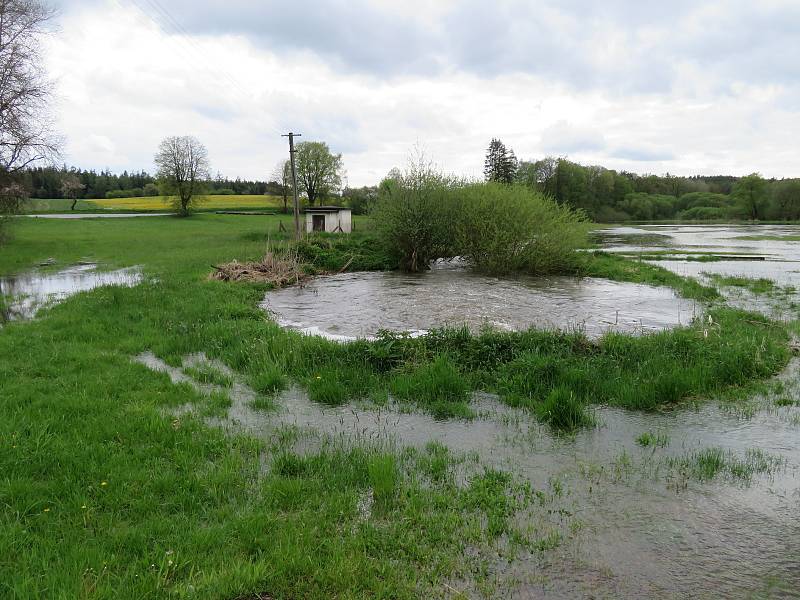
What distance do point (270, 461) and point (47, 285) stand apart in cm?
1824

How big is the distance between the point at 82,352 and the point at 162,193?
69.6m

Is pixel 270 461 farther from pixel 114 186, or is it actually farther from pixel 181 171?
pixel 114 186

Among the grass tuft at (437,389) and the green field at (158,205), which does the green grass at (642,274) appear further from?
the green field at (158,205)

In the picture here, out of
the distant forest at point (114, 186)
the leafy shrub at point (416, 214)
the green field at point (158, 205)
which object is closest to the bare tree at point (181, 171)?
the green field at point (158, 205)

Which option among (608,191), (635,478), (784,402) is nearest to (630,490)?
(635,478)

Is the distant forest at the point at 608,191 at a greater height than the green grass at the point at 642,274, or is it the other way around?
the distant forest at the point at 608,191

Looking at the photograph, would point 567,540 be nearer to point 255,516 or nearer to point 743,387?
point 255,516

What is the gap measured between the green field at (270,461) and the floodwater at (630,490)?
0.29m

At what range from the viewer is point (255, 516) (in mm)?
4363

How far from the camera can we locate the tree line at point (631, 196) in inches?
3664

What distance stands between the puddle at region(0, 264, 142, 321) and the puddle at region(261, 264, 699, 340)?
6.17 m

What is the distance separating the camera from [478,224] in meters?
25.0

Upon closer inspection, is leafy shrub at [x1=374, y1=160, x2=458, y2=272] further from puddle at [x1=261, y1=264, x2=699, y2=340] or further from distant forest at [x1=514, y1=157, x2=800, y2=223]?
distant forest at [x1=514, y1=157, x2=800, y2=223]

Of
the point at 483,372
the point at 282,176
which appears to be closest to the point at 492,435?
the point at 483,372
